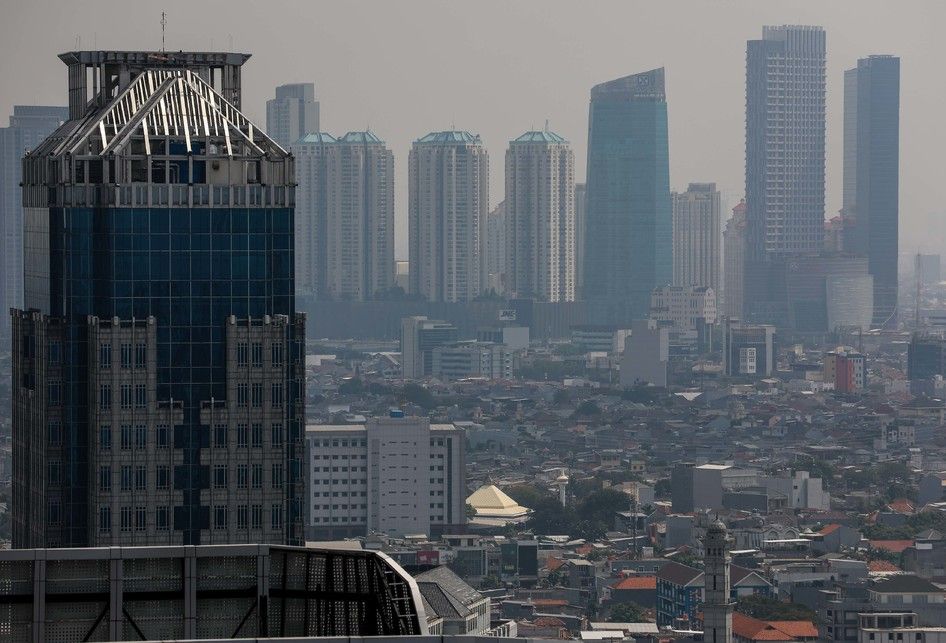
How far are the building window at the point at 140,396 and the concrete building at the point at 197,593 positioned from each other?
17.4 m

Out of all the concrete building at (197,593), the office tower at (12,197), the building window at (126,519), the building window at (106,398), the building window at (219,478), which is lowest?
the building window at (126,519)

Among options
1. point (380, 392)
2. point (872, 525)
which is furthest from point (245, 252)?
point (380, 392)

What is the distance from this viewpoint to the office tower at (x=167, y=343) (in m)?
37.5

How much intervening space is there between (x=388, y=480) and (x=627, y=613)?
3098 cm

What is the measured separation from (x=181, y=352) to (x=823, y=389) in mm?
151962

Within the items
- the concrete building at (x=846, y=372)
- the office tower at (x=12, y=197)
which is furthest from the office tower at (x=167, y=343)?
the concrete building at (x=846, y=372)

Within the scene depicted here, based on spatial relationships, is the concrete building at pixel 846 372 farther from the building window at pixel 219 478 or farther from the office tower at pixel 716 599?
the building window at pixel 219 478

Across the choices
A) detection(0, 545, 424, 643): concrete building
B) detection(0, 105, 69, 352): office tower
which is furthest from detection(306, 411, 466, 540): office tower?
detection(0, 545, 424, 643): concrete building

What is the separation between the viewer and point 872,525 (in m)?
107

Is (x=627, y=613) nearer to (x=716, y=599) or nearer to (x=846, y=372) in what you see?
(x=716, y=599)

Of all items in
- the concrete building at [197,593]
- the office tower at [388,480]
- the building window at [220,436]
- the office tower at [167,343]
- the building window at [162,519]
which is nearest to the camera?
the concrete building at [197,593]

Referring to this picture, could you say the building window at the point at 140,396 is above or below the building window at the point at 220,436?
above

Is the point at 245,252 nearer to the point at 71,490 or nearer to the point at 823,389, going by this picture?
the point at 71,490

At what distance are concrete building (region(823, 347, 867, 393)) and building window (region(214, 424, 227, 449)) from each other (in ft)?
487
